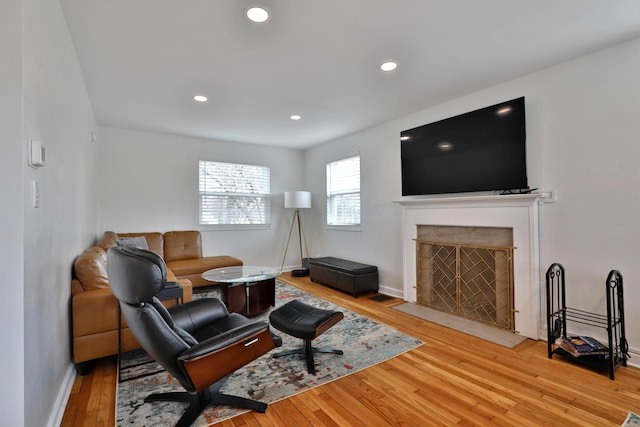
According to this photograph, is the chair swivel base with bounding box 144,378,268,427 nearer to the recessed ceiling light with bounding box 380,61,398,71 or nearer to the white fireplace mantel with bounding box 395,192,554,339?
the white fireplace mantel with bounding box 395,192,554,339

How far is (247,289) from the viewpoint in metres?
3.40

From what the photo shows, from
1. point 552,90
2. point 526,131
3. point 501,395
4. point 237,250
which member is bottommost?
point 501,395

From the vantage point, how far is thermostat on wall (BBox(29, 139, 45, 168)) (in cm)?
135

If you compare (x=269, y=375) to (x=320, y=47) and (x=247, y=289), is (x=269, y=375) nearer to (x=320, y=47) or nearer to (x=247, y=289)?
(x=247, y=289)

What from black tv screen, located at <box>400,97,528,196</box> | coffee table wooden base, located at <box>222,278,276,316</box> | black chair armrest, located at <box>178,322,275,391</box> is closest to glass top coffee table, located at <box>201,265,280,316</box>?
coffee table wooden base, located at <box>222,278,276,316</box>

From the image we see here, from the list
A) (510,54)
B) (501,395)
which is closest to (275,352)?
(501,395)

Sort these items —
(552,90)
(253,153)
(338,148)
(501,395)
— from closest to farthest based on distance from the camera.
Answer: (501,395) → (552,90) → (338,148) → (253,153)

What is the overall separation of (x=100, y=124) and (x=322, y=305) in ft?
13.8

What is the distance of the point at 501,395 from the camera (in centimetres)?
201

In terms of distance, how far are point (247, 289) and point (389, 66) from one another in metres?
2.71

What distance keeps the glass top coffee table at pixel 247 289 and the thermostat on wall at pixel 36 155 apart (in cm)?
201

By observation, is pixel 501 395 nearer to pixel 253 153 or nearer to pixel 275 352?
pixel 275 352

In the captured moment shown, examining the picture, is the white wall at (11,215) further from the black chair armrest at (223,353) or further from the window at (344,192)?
the window at (344,192)

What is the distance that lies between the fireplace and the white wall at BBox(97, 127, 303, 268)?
10.4 feet
